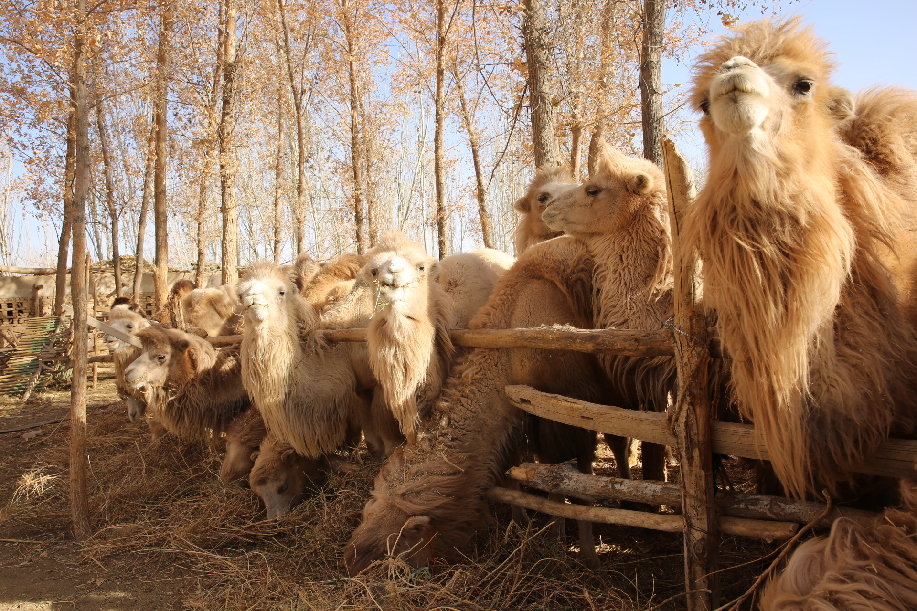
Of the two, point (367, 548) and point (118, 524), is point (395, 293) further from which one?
point (118, 524)

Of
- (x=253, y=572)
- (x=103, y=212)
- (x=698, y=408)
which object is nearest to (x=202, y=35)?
(x=103, y=212)

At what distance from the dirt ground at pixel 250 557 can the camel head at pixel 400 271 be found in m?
1.72

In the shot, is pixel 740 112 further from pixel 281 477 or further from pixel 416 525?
pixel 281 477

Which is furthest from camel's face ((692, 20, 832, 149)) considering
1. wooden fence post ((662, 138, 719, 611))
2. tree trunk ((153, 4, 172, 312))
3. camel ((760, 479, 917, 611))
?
tree trunk ((153, 4, 172, 312))

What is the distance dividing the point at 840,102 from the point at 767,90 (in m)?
0.69

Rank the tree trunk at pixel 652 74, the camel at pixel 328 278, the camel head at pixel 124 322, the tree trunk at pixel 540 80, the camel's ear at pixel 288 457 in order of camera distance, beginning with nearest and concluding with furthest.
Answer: the camel's ear at pixel 288 457
the tree trunk at pixel 652 74
the tree trunk at pixel 540 80
the camel at pixel 328 278
the camel head at pixel 124 322

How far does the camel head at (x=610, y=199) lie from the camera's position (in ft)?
13.7

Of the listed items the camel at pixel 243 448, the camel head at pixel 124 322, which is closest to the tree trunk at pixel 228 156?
the camel head at pixel 124 322

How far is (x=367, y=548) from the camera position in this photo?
3607 mm

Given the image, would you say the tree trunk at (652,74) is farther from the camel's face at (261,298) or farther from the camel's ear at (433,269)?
the camel's face at (261,298)

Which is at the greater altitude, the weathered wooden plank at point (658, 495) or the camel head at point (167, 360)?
the camel head at point (167, 360)

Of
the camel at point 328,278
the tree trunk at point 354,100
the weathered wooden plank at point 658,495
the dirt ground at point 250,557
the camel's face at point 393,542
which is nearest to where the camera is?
the weathered wooden plank at point 658,495

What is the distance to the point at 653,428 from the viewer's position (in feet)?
10.7

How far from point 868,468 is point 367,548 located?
265 centimetres
